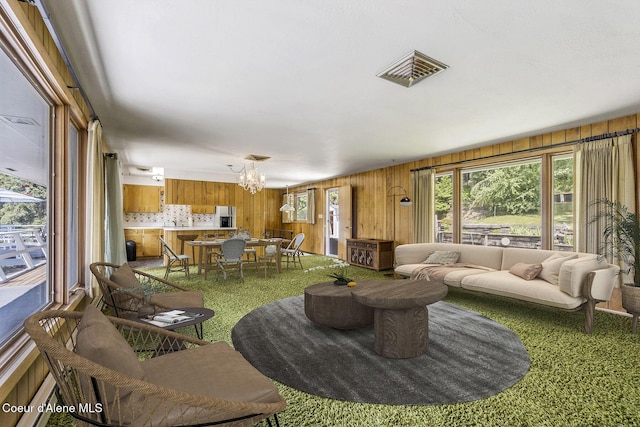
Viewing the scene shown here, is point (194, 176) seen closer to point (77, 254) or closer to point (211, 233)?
point (211, 233)

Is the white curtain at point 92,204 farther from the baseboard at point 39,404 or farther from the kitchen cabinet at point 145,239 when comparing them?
the kitchen cabinet at point 145,239

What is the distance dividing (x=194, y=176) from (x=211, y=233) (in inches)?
67.4

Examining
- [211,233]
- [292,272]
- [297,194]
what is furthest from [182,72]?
[297,194]

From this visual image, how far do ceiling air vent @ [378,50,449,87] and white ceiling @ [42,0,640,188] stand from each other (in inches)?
2.6

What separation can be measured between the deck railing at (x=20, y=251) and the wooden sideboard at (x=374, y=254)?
5.85m

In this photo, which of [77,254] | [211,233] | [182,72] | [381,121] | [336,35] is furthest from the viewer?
[211,233]

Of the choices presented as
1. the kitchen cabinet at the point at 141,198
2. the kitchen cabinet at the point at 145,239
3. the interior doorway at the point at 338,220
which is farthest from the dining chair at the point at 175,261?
the interior doorway at the point at 338,220

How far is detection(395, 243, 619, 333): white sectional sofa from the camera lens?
10.8 ft

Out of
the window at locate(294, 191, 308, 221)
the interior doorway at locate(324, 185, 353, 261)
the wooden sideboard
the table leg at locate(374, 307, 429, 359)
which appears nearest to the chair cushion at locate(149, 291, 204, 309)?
the table leg at locate(374, 307, 429, 359)

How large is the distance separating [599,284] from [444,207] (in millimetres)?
3109

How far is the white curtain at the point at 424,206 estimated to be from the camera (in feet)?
20.6

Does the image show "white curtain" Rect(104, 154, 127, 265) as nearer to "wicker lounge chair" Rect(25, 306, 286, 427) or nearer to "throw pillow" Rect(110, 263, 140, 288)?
"throw pillow" Rect(110, 263, 140, 288)

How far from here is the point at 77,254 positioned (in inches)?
135

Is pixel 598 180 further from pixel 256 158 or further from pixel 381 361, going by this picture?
pixel 256 158
